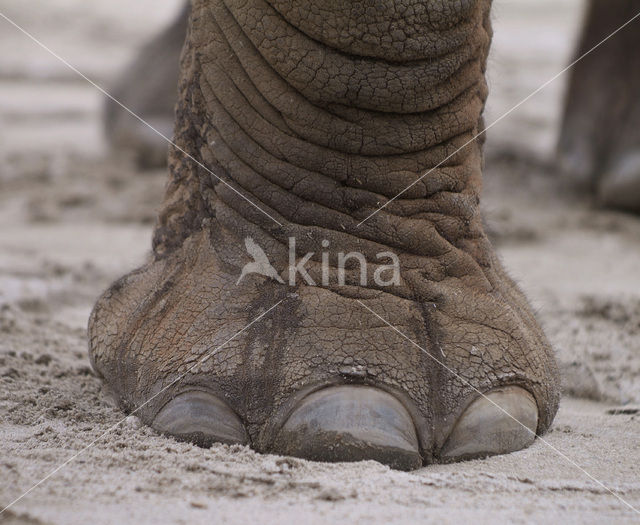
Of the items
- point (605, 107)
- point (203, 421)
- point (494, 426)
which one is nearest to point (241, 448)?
point (203, 421)

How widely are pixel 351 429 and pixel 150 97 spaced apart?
2842 mm

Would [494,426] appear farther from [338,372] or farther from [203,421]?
[203,421]

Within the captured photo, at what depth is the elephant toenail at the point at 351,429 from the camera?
126cm

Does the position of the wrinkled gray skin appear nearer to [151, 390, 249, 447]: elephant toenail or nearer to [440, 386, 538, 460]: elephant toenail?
Result: [440, 386, 538, 460]: elephant toenail

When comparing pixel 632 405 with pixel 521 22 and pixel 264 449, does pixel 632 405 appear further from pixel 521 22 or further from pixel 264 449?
pixel 521 22

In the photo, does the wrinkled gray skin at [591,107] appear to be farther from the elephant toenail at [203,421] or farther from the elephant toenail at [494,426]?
the elephant toenail at [203,421]

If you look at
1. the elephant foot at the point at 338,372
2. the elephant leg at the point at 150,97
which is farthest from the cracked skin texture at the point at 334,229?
the elephant leg at the point at 150,97

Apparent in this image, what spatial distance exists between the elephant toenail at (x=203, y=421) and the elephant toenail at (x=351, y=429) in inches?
2.6

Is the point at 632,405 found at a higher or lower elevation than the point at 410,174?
lower

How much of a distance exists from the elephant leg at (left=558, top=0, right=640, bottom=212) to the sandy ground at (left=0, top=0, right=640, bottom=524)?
4.8 inches

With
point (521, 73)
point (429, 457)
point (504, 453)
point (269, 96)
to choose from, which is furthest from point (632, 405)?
point (521, 73)

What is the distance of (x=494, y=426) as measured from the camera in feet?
4.36

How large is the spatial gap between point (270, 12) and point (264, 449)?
0.63 m

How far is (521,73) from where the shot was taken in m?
6.51
